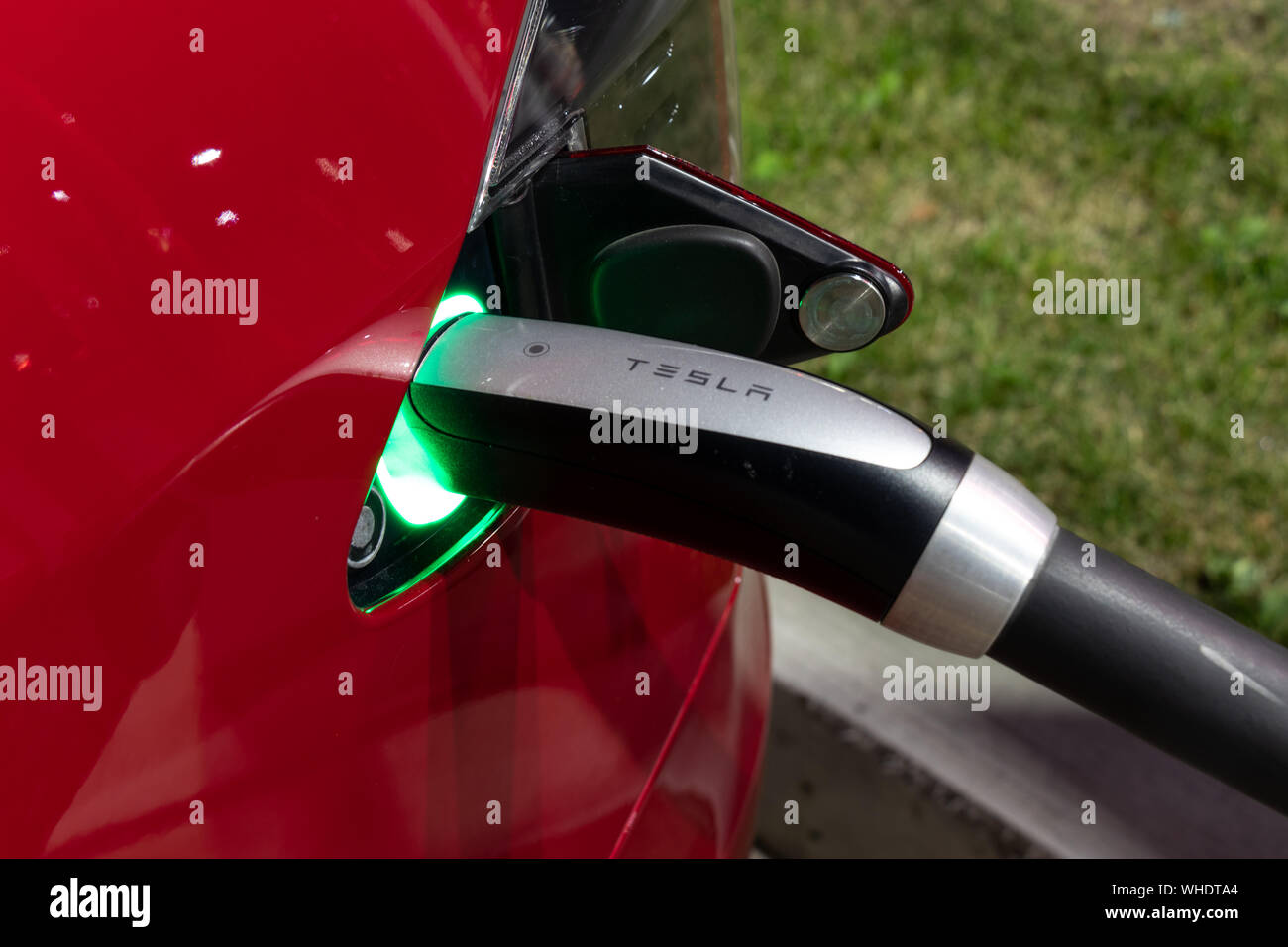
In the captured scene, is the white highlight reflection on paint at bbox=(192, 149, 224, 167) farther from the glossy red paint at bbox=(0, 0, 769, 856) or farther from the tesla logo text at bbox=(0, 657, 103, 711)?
the tesla logo text at bbox=(0, 657, 103, 711)

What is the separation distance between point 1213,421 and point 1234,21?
196 centimetres

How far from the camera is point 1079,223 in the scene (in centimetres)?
377

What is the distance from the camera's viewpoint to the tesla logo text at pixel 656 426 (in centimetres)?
93

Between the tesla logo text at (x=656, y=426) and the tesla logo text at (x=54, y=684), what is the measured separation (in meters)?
0.39

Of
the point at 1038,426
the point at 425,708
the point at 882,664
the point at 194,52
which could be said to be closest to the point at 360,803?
the point at 425,708

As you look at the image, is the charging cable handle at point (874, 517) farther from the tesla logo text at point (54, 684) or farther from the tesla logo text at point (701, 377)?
the tesla logo text at point (54, 684)

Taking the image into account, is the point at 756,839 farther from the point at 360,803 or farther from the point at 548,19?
the point at 548,19

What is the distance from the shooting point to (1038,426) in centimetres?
327

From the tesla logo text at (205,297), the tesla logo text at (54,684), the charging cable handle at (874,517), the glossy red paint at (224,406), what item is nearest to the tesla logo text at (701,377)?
the charging cable handle at (874,517)

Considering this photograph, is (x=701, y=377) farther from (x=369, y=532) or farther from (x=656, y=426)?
(x=369, y=532)

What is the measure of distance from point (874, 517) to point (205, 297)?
1.59 ft

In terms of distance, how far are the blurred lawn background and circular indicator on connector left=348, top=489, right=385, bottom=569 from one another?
2.37 metres
